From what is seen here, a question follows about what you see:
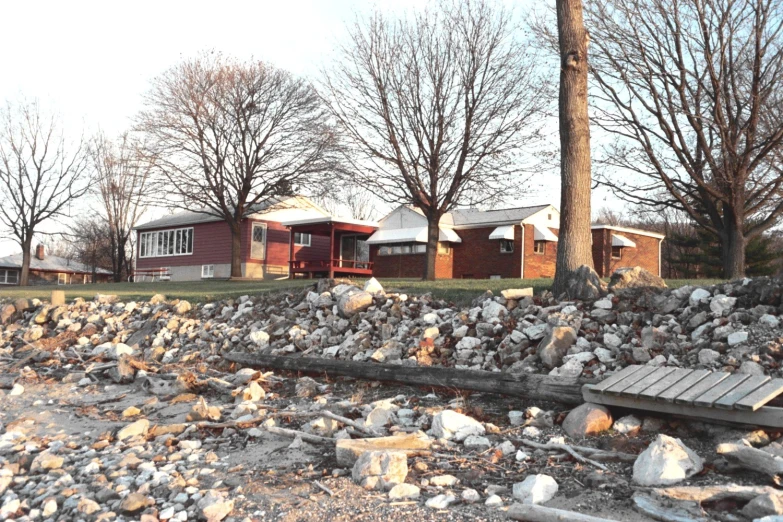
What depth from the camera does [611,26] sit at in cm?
1595

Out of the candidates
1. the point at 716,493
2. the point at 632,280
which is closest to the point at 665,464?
the point at 716,493

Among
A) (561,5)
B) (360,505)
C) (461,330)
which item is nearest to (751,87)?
(561,5)

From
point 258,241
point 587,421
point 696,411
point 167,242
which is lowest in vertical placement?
point 587,421

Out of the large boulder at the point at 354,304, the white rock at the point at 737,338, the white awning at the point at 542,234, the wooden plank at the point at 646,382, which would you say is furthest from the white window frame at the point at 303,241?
the wooden plank at the point at 646,382

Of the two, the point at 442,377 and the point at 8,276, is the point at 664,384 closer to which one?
the point at 442,377

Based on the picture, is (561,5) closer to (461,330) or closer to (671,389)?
(461,330)

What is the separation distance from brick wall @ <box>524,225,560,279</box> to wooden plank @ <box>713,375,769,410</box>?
21893 mm

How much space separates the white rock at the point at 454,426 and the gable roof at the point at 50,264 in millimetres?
56372

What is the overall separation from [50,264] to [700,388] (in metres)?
61.2

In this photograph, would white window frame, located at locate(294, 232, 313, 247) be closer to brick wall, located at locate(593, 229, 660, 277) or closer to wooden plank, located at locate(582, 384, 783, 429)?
brick wall, located at locate(593, 229, 660, 277)

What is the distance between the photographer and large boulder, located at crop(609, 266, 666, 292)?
29.5ft

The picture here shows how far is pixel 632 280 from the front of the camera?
29.9 ft

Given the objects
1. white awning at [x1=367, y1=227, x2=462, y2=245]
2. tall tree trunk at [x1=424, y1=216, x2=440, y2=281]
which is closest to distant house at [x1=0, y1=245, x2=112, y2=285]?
white awning at [x1=367, y1=227, x2=462, y2=245]

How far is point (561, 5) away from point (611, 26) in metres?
6.46
